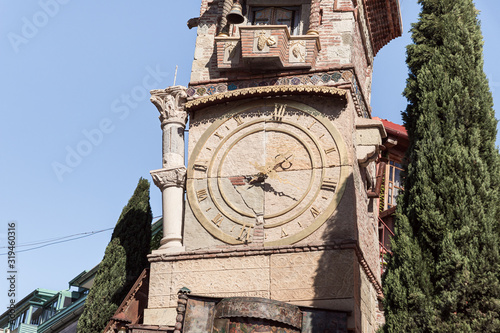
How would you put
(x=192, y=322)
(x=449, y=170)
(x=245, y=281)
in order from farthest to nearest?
1. (x=245, y=281)
2. (x=192, y=322)
3. (x=449, y=170)

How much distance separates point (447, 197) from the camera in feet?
43.4

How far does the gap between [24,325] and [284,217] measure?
48.5 ft

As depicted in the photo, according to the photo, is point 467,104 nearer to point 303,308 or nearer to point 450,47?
point 450,47

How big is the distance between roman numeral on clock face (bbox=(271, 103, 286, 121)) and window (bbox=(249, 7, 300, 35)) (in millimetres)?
1927

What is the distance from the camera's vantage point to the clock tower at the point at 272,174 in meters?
15.8

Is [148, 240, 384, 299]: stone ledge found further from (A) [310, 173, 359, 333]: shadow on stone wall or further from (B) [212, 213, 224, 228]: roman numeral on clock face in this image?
(B) [212, 213, 224, 228]: roman numeral on clock face

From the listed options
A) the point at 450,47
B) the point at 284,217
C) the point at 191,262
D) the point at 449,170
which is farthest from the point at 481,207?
the point at 191,262

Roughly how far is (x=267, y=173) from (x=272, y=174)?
0.31 ft

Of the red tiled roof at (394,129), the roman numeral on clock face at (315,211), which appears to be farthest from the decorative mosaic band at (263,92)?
the red tiled roof at (394,129)

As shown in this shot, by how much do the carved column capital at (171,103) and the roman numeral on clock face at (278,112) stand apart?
1815 mm

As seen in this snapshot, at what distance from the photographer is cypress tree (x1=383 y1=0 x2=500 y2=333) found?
12492 mm

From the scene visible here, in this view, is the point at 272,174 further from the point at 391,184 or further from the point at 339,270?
the point at 391,184

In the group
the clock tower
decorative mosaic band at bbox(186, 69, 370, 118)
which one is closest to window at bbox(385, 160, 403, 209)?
the clock tower

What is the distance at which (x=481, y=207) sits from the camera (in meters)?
13.1
